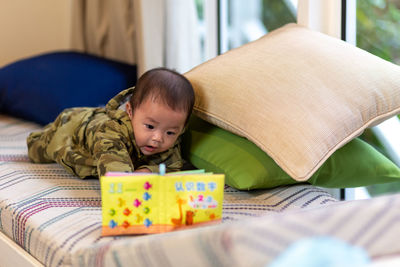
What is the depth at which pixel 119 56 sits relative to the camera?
2.69 m

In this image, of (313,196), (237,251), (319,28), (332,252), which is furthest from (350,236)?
(319,28)

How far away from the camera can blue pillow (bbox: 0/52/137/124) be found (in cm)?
224

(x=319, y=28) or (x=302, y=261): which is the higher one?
(x=319, y=28)

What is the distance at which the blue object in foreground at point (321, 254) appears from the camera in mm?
734

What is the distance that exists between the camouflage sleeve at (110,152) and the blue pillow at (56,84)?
784 millimetres

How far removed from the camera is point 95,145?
1.46 m

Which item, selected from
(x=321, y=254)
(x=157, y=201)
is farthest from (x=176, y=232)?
(x=321, y=254)

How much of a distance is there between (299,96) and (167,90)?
0.32 metres

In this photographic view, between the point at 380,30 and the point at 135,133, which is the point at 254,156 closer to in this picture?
the point at 135,133

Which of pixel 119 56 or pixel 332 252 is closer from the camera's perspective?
pixel 332 252

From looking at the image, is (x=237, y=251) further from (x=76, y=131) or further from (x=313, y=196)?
(x=76, y=131)

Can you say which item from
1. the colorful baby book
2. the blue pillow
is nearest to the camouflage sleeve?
the colorful baby book

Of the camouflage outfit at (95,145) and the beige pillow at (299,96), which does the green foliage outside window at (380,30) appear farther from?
the camouflage outfit at (95,145)

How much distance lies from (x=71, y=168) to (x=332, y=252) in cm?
99
